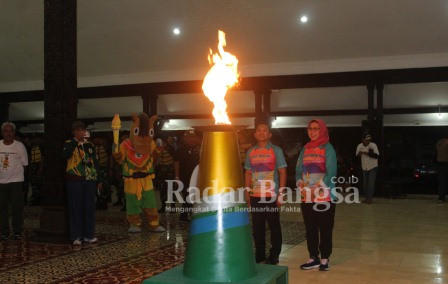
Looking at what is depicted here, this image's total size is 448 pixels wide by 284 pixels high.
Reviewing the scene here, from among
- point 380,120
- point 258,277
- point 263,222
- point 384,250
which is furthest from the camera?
point 380,120

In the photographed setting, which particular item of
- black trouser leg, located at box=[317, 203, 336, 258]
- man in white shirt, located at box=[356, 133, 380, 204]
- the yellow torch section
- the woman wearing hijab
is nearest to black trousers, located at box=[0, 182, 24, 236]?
the woman wearing hijab

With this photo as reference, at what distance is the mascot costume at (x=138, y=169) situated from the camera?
21.4ft

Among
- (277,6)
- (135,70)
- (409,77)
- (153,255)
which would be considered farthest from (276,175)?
(135,70)

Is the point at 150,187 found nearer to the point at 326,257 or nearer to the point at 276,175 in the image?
the point at 276,175

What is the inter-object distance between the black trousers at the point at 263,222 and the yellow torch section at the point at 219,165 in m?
1.85

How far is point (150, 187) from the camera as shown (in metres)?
6.69

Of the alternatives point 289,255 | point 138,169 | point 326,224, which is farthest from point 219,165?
point 138,169

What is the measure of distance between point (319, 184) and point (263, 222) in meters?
0.69

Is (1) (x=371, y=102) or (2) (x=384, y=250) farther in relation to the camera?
(1) (x=371, y=102)

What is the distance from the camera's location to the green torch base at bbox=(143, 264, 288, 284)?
253cm

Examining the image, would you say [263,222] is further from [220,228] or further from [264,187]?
[220,228]

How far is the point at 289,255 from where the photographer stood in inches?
204

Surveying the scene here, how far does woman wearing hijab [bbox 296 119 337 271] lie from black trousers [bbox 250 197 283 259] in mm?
307

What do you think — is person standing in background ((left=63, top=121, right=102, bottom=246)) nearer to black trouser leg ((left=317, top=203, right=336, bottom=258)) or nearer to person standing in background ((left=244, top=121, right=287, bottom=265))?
person standing in background ((left=244, top=121, right=287, bottom=265))
